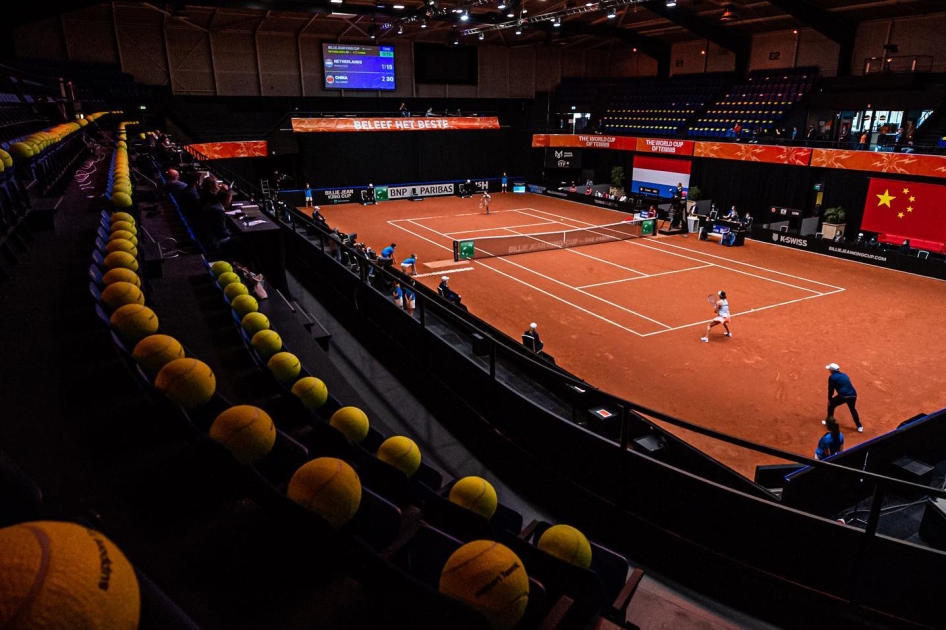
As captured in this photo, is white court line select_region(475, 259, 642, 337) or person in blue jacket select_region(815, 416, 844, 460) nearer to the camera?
person in blue jacket select_region(815, 416, 844, 460)

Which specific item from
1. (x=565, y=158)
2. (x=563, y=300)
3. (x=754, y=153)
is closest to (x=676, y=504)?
(x=563, y=300)

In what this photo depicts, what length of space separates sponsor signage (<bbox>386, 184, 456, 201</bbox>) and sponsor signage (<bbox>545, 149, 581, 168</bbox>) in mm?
7591

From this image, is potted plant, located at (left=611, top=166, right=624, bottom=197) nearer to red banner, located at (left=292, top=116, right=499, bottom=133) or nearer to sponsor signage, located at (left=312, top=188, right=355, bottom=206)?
red banner, located at (left=292, top=116, right=499, bottom=133)

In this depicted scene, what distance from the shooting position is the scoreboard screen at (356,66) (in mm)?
39062

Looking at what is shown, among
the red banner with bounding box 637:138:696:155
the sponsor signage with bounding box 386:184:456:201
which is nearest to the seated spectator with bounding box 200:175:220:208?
the red banner with bounding box 637:138:696:155

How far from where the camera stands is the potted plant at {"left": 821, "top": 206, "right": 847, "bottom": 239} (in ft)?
85.0

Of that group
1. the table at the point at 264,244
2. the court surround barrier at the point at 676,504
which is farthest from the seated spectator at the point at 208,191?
the court surround barrier at the point at 676,504

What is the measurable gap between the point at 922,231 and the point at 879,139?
14.2ft

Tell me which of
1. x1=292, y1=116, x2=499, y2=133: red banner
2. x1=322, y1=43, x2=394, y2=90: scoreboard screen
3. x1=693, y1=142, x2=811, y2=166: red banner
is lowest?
x1=693, y1=142, x2=811, y2=166: red banner

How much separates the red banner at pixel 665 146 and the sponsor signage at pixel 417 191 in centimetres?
1383

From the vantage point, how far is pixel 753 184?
30656mm

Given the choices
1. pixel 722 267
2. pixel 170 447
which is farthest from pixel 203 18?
pixel 170 447

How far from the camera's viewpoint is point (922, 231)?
23875 millimetres

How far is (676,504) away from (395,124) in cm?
3652
